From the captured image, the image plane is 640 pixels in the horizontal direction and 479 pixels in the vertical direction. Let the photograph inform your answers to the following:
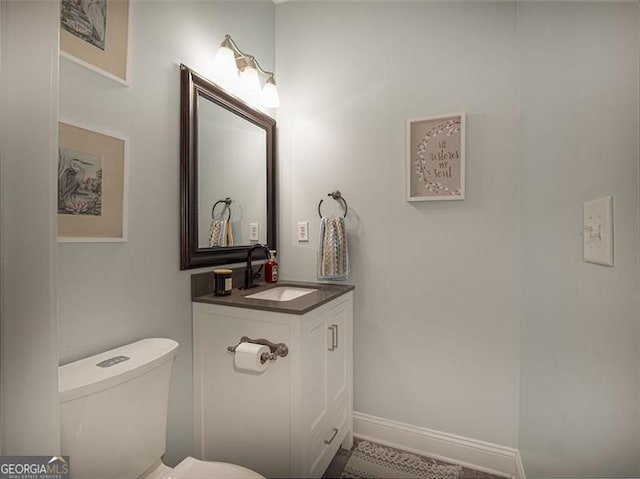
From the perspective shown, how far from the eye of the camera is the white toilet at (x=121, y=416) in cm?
81

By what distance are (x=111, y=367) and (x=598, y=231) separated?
1.27m

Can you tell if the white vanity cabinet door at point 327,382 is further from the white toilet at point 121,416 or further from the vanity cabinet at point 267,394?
the white toilet at point 121,416

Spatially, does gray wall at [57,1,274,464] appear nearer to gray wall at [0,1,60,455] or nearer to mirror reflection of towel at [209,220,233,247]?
mirror reflection of towel at [209,220,233,247]

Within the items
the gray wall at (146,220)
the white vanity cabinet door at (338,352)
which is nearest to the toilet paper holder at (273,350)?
the white vanity cabinet door at (338,352)

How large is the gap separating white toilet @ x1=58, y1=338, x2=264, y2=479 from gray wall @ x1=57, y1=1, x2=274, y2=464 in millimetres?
117

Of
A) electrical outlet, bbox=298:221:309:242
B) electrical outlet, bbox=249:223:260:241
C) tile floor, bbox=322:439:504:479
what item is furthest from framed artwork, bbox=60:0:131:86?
tile floor, bbox=322:439:504:479

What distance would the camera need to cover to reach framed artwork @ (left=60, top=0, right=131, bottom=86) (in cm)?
94

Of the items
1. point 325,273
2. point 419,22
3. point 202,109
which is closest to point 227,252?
point 325,273

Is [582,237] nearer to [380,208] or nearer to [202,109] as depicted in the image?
[380,208]

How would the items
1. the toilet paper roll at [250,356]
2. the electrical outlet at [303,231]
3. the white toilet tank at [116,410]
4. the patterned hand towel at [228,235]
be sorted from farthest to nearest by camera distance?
the electrical outlet at [303,231] → the patterned hand towel at [228,235] → the toilet paper roll at [250,356] → the white toilet tank at [116,410]

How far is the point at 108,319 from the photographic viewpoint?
3.47 feet

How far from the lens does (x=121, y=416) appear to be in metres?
0.92

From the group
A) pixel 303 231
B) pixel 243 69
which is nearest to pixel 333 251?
pixel 303 231

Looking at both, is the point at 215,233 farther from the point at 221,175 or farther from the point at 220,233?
the point at 221,175
